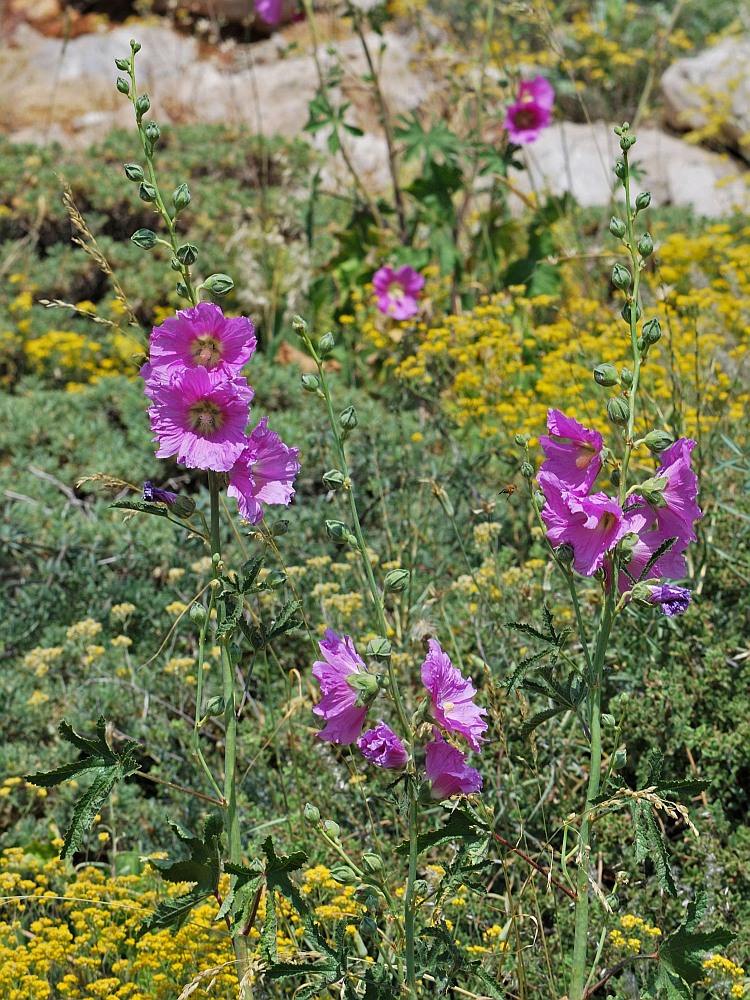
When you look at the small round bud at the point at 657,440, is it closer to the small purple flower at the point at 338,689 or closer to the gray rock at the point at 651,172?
the small purple flower at the point at 338,689

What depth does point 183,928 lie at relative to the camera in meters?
1.94

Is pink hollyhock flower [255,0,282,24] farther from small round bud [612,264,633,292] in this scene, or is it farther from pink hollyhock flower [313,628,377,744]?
pink hollyhock flower [313,628,377,744]

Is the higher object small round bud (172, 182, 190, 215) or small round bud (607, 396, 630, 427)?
small round bud (172, 182, 190, 215)

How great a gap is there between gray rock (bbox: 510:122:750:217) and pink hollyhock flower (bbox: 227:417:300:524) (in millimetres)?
5630

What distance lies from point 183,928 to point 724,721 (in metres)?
1.27

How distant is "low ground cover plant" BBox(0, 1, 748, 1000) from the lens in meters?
1.49

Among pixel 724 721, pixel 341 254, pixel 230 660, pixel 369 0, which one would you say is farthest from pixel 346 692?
pixel 369 0

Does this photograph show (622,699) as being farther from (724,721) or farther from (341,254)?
(341,254)

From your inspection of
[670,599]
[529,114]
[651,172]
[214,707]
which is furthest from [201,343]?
[651,172]

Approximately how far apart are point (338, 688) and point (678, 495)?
0.54 meters

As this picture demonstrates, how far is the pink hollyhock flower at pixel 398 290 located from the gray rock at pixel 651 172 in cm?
274

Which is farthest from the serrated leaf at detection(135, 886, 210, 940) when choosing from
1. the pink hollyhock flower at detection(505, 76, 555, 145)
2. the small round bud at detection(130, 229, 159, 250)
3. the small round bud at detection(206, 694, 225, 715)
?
the pink hollyhock flower at detection(505, 76, 555, 145)

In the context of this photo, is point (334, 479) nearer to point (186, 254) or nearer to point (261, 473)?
point (261, 473)

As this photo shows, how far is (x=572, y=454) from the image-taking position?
5.10ft
